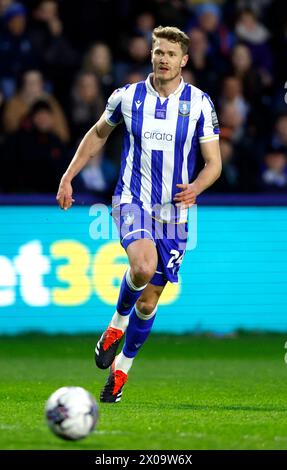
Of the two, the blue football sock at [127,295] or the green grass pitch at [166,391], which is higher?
the blue football sock at [127,295]

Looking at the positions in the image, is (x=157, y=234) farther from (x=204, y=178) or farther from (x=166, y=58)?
(x=166, y=58)

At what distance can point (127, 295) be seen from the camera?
26.9 feet

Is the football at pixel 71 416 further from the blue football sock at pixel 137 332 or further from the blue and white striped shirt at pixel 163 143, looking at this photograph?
the blue and white striped shirt at pixel 163 143

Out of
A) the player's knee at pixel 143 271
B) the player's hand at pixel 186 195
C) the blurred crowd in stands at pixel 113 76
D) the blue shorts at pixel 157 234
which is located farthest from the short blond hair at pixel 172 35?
the blurred crowd in stands at pixel 113 76

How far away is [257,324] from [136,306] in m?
4.75

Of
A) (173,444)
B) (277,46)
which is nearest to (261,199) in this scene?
(277,46)

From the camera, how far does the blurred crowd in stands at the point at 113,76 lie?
43.5 ft

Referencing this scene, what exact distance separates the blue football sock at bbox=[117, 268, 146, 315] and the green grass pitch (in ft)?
2.09

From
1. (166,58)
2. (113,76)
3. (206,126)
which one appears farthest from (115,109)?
(113,76)

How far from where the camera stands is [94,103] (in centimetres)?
1405

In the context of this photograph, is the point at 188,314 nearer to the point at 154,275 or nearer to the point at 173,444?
the point at 154,275

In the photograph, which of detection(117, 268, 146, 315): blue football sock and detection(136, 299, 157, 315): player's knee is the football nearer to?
detection(117, 268, 146, 315): blue football sock

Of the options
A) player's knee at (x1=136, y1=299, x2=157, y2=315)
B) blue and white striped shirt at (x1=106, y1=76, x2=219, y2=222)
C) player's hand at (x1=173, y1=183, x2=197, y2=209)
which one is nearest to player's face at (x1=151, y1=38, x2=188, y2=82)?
blue and white striped shirt at (x1=106, y1=76, x2=219, y2=222)

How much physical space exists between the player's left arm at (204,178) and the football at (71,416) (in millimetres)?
2162
